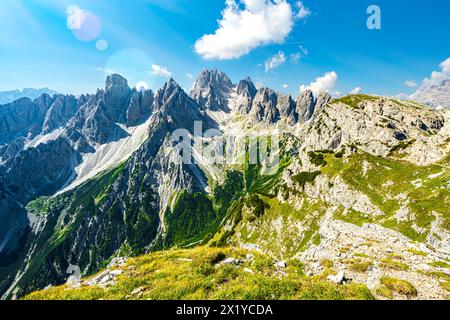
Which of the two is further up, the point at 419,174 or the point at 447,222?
the point at 419,174

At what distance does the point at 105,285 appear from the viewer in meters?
16.3

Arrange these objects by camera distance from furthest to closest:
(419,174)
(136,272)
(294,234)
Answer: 1. (294,234)
2. (419,174)
3. (136,272)

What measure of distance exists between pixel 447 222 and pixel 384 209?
24810 millimetres

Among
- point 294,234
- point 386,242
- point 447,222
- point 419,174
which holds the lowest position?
point 294,234

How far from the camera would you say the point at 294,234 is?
431 ft
